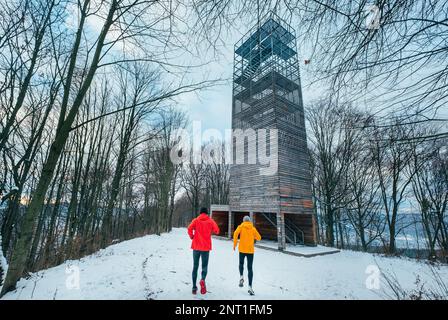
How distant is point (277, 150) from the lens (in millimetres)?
12133

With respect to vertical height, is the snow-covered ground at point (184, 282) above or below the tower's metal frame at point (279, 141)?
below

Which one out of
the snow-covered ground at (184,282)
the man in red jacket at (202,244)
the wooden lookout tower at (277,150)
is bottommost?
the snow-covered ground at (184,282)

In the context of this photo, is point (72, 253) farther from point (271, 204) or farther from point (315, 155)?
point (315, 155)

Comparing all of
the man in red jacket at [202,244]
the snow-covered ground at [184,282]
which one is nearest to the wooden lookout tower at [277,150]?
the snow-covered ground at [184,282]

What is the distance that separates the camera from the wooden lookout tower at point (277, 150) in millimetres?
11891

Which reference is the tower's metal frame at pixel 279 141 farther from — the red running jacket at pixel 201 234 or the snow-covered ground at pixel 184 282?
the red running jacket at pixel 201 234

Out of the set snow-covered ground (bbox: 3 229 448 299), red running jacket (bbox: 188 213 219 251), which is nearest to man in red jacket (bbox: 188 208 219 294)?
red running jacket (bbox: 188 213 219 251)

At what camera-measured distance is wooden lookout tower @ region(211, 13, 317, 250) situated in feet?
39.0

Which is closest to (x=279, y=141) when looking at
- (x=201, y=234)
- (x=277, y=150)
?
(x=277, y=150)

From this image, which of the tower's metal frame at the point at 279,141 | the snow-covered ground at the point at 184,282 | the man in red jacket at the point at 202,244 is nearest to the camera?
the snow-covered ground at the point at 184,282

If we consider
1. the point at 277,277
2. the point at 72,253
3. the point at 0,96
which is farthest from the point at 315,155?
the point at 0,96

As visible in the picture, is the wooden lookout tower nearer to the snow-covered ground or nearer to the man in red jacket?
the snow-covered ground

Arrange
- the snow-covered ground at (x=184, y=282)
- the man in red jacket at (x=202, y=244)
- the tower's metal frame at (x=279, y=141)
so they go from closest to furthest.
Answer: the snow-covered ground at (x=184, y=282)
the man in red jacket at (x=202, y=244)
the tower's metal frame at (x=279, y=141)

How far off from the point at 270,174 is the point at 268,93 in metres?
6.04
